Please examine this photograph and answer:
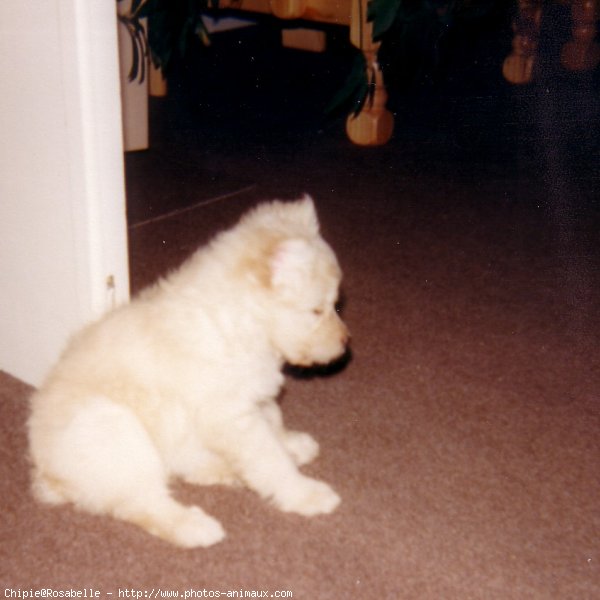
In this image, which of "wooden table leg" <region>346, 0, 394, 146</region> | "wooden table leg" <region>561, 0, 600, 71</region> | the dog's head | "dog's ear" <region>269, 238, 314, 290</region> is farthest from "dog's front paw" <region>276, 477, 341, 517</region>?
"wooden table leg" <region>561, 0, 600, 71</region>

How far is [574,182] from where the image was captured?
11.6ft

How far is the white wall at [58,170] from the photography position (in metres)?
1.58

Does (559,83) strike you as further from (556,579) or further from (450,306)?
(556,579)

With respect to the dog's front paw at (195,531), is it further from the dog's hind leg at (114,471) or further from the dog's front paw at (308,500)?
the dog's front paw at (308,500)

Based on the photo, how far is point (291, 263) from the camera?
1.48 m

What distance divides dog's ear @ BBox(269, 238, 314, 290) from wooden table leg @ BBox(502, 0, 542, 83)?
3871 mm

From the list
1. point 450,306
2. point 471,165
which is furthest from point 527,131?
point 450,306

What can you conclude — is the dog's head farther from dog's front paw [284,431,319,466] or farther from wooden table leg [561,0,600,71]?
wooden table leg [561,0,600,71]

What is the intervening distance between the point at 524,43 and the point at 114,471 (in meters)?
4.31

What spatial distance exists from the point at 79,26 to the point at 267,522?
1.07 m

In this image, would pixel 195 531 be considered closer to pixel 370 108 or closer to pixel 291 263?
pixel 291 263

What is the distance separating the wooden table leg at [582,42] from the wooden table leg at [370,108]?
6.58 feet

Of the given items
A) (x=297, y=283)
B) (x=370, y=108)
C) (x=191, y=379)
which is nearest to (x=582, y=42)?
(x=370, y=108)

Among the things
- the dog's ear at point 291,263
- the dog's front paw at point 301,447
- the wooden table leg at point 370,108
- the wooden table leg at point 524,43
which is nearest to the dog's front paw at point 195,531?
the dog's front paw at point 301,447
